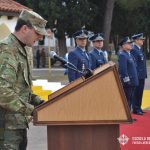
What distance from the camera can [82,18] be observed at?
1387 inches

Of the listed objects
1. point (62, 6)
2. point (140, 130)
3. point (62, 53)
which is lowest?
point (140, 130)

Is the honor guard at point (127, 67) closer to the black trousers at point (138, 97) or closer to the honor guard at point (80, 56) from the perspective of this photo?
the black trousers at point (138, 97)

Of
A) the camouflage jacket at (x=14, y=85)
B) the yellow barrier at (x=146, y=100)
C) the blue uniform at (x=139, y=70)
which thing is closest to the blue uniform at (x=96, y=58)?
the blue uniform at (x=139, y=70)

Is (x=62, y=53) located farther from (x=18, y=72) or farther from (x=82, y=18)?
(x=18, y=72)

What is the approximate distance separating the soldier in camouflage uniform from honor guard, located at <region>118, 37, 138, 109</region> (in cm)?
601

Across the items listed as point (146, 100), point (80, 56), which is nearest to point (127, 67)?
point (80, 56)

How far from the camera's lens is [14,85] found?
11.9 ft

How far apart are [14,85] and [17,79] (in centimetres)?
6

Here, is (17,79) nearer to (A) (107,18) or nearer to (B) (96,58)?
(B) (96,58)

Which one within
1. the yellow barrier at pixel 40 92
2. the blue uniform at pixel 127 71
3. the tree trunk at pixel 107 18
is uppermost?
the tree trunk at pixel 107 18

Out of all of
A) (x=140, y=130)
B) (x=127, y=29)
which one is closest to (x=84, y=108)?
(x=140, y=130)

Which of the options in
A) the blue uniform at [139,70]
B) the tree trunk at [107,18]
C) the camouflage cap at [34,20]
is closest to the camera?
the camouflage cap at [34,20]

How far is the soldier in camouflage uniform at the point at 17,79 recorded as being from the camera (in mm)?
3578

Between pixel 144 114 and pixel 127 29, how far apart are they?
105 feet
